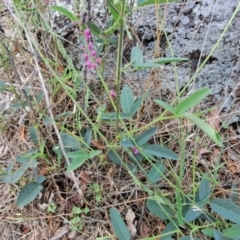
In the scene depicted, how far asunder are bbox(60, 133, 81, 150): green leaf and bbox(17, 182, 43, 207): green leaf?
0.49 ft

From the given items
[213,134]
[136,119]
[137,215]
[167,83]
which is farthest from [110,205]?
[213,134]

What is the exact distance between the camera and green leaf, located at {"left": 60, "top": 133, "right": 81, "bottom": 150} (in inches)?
45.2

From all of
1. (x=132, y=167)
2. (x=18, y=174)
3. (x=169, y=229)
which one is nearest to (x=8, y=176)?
(x=18, y=174)

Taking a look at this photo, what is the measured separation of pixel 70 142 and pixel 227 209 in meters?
0.48

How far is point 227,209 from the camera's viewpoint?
1.02 m

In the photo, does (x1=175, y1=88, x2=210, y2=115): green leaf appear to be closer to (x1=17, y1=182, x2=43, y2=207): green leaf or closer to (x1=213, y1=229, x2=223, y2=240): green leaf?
(x1=213, y1=229, x2=223, y2=240): green leaf

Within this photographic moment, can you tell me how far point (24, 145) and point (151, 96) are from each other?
456 millimetres

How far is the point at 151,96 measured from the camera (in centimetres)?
129

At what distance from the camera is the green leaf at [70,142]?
3.76ft

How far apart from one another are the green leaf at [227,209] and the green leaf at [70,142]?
1.36ft

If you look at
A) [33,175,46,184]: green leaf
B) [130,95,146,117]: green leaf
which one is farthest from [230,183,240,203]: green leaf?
[33,175,46,184]: green leaf

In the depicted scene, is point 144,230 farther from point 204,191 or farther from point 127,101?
point 127,101

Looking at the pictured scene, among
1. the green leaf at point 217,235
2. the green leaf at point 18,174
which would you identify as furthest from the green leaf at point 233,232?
the green leaf at point 18,174

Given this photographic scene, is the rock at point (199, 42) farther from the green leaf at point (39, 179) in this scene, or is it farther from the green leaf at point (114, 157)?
the green leaf at point (39, 179)
